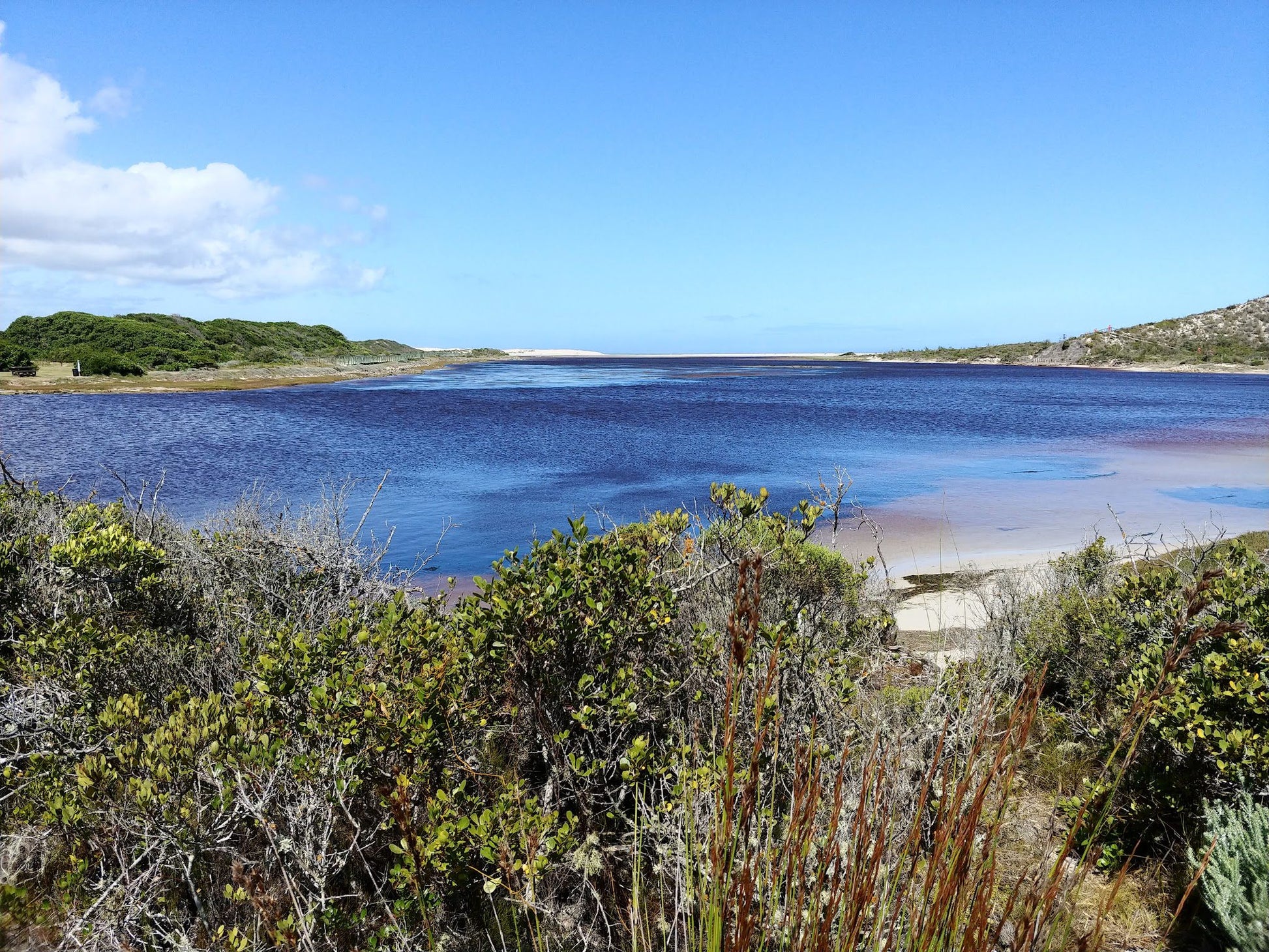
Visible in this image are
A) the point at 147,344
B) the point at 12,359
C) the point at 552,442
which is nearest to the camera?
the point at 552,442

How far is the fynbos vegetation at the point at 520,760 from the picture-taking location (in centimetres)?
288

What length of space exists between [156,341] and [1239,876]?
91.0 meters

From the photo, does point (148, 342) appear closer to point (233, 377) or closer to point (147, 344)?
point (147, 344)

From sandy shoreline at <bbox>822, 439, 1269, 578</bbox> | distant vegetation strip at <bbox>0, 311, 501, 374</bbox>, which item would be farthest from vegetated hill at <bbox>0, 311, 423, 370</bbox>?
sandy shoreline at <bbox>822, 439, 1269, 578</bbox>

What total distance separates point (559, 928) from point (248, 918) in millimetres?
1468

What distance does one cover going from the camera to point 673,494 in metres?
20.1

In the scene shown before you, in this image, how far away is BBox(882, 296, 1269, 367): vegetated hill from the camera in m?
88.5

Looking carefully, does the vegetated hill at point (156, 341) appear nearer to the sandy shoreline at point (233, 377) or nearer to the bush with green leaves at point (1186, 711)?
the sandy shoreline at point (233, 377)

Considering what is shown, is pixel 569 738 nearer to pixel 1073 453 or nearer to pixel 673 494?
pixel 673 494

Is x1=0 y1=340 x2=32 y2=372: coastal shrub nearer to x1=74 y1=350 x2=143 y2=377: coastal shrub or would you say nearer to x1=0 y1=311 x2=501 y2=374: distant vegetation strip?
→ x1=0 y1=311 x2=501 y2=374: distant vegetation strip

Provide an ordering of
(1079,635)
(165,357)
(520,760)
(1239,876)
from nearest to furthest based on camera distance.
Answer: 1. (1239,876)
2. (520,760)
3. (1079,635)
4. (165,357)

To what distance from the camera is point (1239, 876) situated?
3.26 metres

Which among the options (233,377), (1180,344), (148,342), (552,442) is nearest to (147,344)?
(148,342)

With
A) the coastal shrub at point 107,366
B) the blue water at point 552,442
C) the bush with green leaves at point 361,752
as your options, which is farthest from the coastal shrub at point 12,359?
the bush with green leaves at point 361,752
